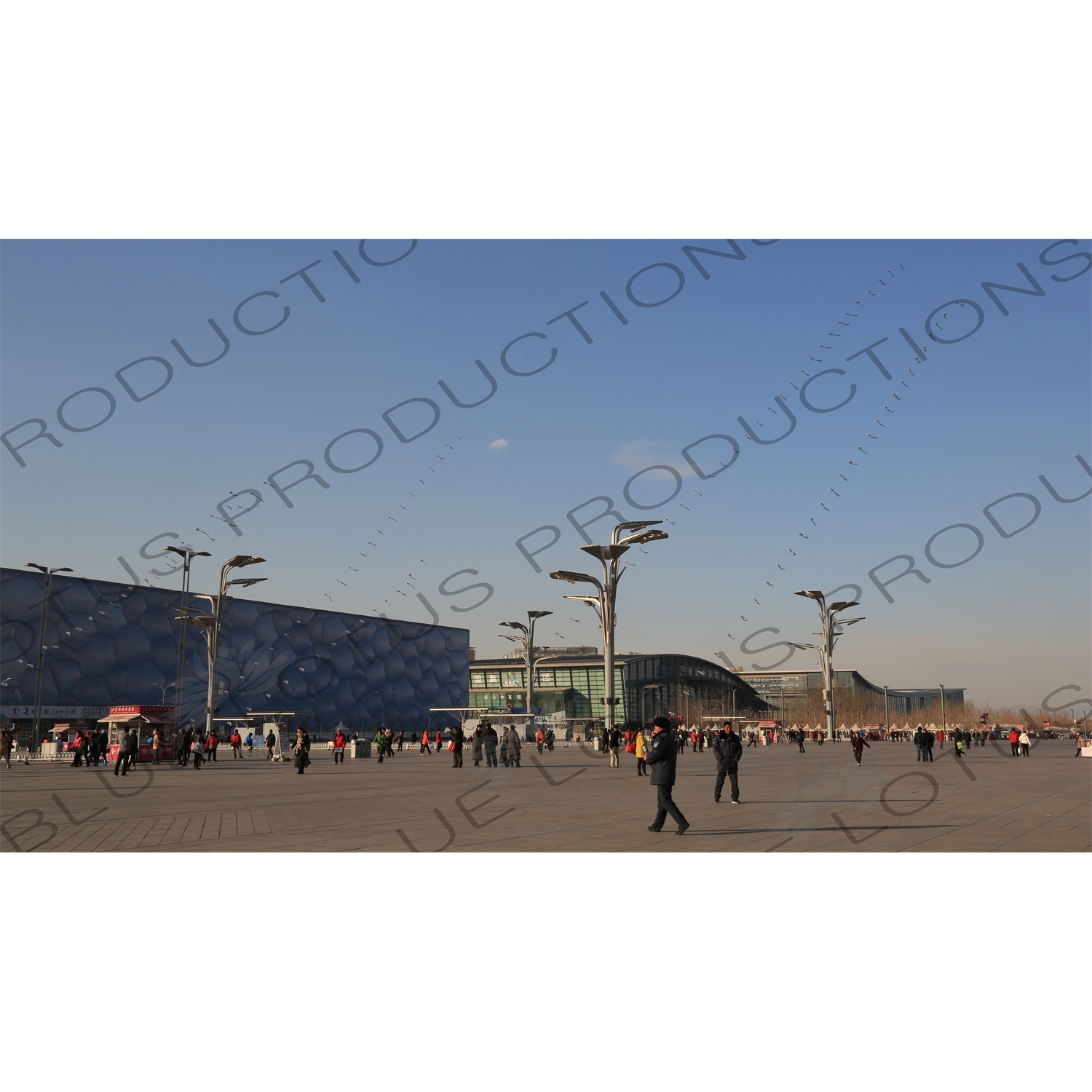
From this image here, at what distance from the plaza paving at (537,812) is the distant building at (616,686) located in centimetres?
7951

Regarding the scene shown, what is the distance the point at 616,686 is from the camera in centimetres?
11456

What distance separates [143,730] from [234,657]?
44346 mm

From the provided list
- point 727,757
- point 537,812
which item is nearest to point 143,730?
point 537,812

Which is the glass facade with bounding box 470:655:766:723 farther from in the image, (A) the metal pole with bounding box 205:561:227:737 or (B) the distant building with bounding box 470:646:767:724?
(A) the metal pole with bounding box 205:561:227:737

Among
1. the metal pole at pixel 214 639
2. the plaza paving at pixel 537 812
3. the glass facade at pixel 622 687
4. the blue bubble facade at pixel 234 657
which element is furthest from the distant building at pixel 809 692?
the plaza paving at pixel 537 812

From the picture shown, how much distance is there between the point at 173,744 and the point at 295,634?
50.1 meters

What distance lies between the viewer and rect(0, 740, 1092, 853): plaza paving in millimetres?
10031

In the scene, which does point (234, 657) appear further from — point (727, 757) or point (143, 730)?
point (727, 757)

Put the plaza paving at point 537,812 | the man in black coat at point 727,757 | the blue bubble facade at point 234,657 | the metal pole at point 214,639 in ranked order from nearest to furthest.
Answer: the plaza paving at point 537,812 → the man in black coat at point 727,757 → the metal pole at point 214,639 → the blue bubble facade at point 234,657

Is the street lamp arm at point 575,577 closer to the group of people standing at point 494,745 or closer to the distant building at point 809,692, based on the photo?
the group of people standing at point 494,745

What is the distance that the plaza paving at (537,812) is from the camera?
10.0m

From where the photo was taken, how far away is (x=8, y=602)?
62312 millimetres

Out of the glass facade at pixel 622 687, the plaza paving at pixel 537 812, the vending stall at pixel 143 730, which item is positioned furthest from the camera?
the glass facade at pixel 622 687

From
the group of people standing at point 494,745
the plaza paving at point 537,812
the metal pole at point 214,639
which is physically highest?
the metal pole at point 214,639
